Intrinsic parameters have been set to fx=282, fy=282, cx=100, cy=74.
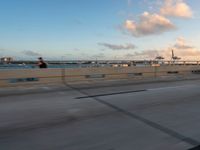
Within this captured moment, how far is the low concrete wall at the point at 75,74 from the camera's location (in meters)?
15.9

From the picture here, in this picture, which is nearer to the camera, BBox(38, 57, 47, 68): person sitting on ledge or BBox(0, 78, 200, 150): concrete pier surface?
BBox(0, 78, 200, 150): concrete pier surface

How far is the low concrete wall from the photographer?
15.9 m

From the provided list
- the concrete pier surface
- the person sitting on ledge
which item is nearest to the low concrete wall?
the person sitting on ledge

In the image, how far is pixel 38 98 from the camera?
11.4 meters

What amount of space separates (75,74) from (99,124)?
39.0ft

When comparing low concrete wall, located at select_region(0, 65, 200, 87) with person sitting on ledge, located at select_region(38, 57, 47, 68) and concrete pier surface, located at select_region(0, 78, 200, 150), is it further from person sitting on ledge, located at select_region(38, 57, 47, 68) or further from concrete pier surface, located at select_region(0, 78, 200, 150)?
concrete pier surface, located at select_region(0, 78, 200, 150)

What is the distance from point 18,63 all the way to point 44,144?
13.1 metres

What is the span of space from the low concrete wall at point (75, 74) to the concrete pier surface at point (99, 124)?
5173 mm

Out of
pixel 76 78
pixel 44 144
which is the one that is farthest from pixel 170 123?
pixel 76 78

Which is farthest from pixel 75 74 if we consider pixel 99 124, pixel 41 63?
pixel 99 124

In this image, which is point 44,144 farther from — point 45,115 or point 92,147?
point 45,115

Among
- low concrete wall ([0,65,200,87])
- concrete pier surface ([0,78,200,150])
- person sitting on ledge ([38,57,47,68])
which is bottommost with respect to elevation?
concrete pier surface ([0,78,200,150])

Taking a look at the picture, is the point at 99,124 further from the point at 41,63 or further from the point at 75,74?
the point at 41,63

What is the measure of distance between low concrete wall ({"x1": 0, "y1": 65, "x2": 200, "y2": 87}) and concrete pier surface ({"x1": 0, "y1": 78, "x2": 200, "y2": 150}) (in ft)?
17.0
